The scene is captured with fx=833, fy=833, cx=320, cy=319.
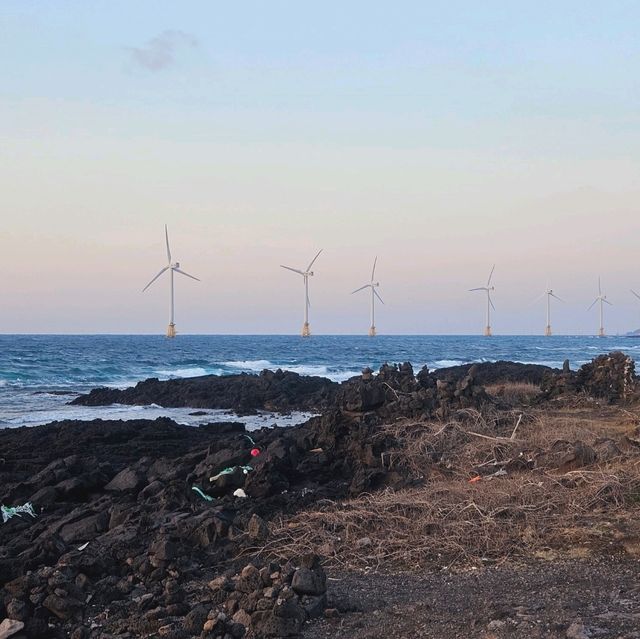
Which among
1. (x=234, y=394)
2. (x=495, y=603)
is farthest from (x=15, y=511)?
(x=234, y=394)

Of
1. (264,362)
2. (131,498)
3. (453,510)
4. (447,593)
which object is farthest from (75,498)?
(264,362)

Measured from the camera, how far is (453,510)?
8.94m

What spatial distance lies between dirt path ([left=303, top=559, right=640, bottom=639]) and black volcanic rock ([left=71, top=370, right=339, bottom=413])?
23059 mm

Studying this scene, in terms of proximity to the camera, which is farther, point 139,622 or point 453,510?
point 453,510

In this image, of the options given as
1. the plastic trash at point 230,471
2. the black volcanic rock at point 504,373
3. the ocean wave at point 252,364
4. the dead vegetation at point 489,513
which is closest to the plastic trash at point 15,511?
the plastic trash at point 230,471

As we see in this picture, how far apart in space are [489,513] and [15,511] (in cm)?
704

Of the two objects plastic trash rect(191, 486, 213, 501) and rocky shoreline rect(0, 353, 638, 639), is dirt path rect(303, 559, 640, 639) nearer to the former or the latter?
rocky shoreline rect(0, 353, 638, 639)

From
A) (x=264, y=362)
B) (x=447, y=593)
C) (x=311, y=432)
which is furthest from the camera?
(x=264, y=362)

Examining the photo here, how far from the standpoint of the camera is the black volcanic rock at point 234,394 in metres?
32.6

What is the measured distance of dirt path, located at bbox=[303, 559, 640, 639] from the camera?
6000mm

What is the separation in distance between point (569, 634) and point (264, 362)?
67.3 meters

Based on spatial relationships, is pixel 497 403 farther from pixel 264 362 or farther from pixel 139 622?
pixel 264 362

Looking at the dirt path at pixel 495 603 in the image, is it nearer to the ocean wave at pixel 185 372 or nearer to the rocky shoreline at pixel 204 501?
the rocky shoreline at pixel 204 501

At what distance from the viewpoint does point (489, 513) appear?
885cm
